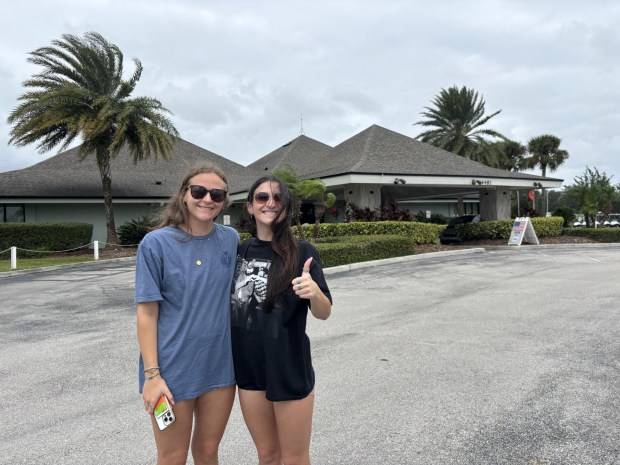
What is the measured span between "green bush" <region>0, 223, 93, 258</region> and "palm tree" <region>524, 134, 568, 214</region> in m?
42.5

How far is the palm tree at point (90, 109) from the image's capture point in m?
21.3

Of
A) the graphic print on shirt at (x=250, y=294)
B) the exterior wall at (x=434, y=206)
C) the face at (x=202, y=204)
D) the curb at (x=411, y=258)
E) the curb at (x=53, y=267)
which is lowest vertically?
the curb at (x=53, y=267)

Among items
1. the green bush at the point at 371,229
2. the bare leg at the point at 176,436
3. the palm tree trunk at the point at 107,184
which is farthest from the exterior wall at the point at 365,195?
the bare leg at the point at 176,436

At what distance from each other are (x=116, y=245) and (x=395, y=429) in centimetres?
2160

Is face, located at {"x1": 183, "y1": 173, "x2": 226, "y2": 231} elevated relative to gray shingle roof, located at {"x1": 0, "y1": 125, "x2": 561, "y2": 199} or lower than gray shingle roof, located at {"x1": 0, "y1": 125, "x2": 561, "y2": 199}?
lower

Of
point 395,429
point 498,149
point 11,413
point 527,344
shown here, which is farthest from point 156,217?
point 498,149

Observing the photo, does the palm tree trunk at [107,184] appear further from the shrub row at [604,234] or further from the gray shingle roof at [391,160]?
the shrub row at [604,234]

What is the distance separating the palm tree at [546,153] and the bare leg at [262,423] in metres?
50.8

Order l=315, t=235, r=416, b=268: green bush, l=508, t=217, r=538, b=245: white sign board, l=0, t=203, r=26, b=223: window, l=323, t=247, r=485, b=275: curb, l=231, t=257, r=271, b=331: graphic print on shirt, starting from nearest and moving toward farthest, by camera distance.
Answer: l=231, t=257, r=271, b=331: graphic print on shirt < l=323, t=247, r=485, b=275: curb < l=315, t=235, r=416, b=268: green bush < l=508, t=217, r=538, b=245: white sign board < l=0, t=203, r=26, b=223: window

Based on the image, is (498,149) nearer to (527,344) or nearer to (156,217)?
(527,344)

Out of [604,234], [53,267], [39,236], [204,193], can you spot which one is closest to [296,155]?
[39,236]

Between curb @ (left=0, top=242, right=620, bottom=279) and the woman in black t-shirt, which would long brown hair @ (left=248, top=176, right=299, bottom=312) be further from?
curb @ (left=0, top=242, right=620, bottom=279)

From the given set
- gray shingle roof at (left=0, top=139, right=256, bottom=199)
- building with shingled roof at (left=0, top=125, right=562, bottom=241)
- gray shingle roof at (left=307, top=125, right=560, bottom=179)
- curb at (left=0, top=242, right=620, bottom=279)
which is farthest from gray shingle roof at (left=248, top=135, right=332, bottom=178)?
curb at (left=0, top=242, right=620, bottom=279)

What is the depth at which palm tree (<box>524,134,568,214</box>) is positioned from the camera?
46438mm
